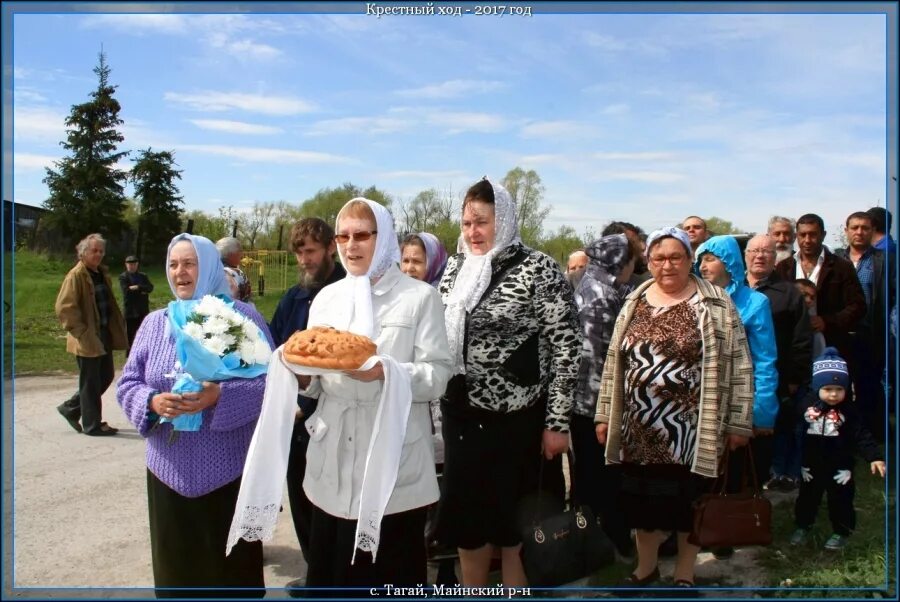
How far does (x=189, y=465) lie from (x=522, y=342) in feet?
5.22

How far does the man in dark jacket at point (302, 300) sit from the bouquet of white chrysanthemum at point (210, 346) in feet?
2.31

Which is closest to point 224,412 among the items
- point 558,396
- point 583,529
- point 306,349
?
Result: point 306,349

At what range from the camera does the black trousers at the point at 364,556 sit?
269 cm

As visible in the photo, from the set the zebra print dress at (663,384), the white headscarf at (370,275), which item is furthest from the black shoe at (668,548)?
the white headscarf at (370,275)

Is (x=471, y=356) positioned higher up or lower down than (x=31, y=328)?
higher up

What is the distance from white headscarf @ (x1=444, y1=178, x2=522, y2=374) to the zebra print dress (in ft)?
2.92

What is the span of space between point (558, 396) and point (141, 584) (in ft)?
8.75

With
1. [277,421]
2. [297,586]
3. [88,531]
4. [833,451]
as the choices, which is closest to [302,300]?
[277,421]

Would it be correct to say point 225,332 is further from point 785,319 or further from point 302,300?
point 785,319

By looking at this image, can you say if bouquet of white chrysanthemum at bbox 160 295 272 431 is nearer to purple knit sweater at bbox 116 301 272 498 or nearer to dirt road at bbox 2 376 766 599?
purple knit sweater at bbox 116 301 272 498

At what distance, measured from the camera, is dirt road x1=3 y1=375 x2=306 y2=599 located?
385 cm

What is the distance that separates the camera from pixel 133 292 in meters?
10.0

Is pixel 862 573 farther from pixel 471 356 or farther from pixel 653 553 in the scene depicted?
pixel 471 356

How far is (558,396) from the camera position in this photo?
10.2ft
